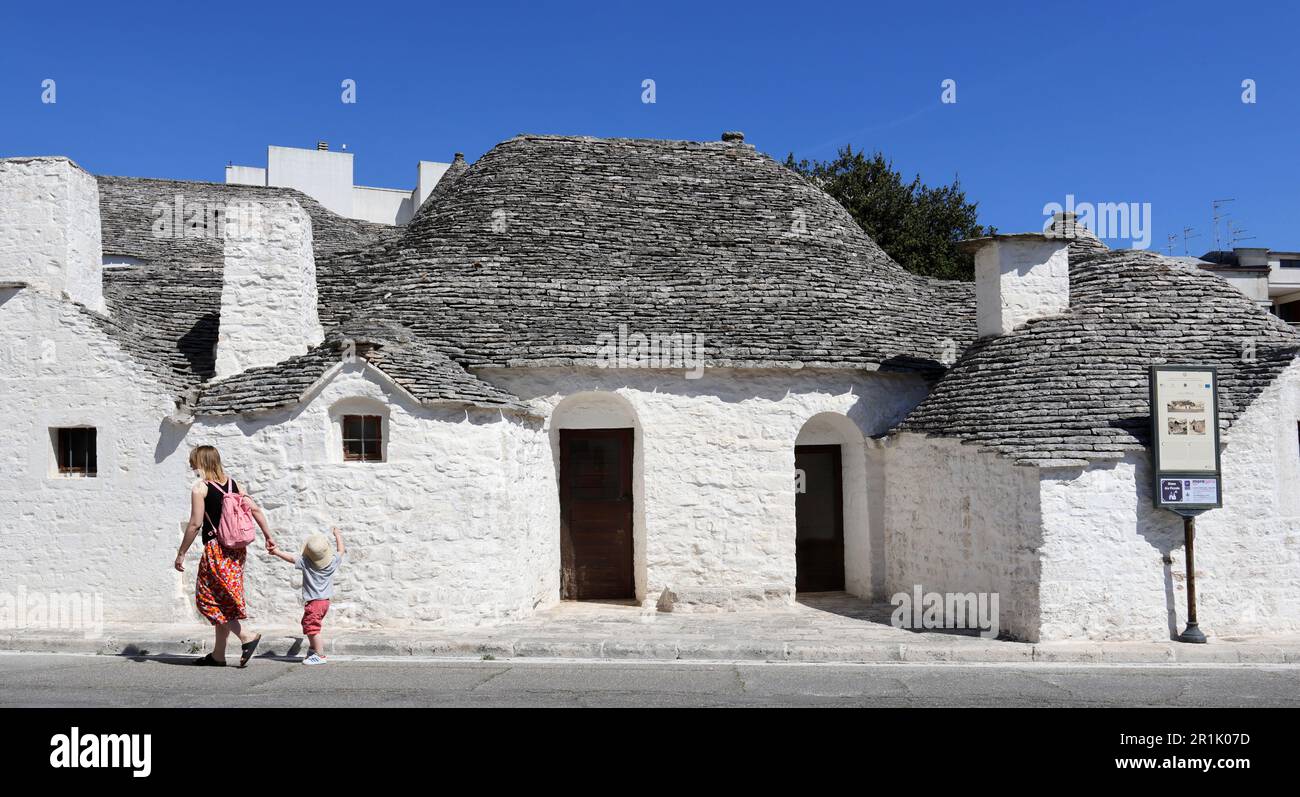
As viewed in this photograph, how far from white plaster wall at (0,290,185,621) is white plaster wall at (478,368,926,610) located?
15.0ft

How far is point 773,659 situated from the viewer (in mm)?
11008

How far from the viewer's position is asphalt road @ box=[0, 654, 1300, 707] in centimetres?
852

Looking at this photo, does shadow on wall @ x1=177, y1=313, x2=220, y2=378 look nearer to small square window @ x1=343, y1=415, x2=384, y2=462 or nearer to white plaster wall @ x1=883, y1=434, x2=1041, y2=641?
small square window @ x1=343, y1=415, x2=384, y2=462

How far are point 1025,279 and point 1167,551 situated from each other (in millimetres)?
4405

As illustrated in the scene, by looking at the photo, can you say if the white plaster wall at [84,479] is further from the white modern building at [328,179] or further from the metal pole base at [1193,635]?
the white modern building at [328,179]

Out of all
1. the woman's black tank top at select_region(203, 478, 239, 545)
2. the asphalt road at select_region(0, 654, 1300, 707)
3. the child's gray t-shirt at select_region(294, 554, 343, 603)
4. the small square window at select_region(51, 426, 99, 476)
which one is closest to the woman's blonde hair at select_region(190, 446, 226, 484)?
the woman's black tank top at select_region(203, 478, 239, 545)

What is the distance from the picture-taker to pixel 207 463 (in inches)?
363

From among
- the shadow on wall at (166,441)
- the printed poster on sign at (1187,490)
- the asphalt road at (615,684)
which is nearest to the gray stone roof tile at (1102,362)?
the printed poster on sign at (1187,490)

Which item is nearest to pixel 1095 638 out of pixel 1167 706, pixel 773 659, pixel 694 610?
pixel 1167 706

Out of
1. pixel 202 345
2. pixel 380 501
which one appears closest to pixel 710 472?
pixel 380 501

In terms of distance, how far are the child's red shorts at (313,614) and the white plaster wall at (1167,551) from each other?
804 centimetres

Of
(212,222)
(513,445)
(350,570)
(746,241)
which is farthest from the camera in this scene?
(212,222)

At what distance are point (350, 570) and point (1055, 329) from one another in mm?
9894
